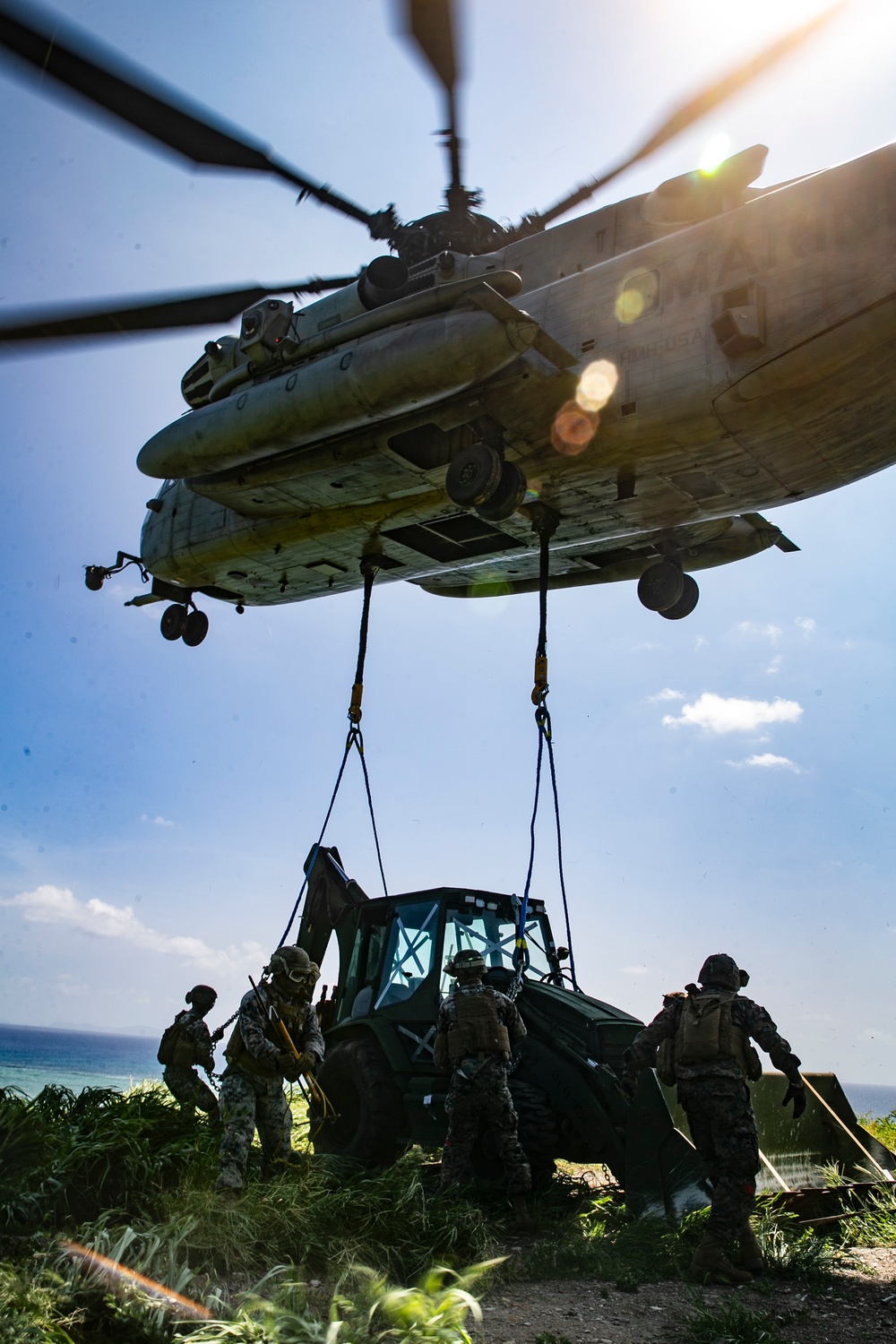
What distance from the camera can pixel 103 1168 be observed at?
5766 millimetres

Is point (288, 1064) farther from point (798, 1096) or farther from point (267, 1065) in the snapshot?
point (798, 1096)

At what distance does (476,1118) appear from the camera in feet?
22.3

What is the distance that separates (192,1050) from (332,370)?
6.15 metres

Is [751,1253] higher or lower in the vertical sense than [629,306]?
lower

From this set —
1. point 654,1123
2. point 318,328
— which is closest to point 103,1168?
point 654,1123

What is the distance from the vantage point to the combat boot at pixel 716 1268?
546cm

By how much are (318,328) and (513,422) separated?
2801 millimetres

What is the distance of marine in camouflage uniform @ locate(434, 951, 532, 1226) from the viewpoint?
659cm

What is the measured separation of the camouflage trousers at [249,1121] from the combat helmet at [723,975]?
9.53ft

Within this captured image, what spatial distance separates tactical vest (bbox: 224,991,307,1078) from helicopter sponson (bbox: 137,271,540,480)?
524 centimetres

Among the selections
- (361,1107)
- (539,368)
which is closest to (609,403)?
(539,368)

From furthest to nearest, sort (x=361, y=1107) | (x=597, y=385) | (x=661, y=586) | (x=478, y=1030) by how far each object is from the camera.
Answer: (x=661, y=586) < (x=597, y=385) < (x=361, y=1107) < (x=478, y=1030)

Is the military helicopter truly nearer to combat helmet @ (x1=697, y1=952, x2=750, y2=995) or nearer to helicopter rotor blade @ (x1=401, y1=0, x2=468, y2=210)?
helicopter rotor blade @ (x1=401, y1=0, x2=468, y2=210)

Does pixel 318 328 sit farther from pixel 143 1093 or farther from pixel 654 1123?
pixel 654 1123
